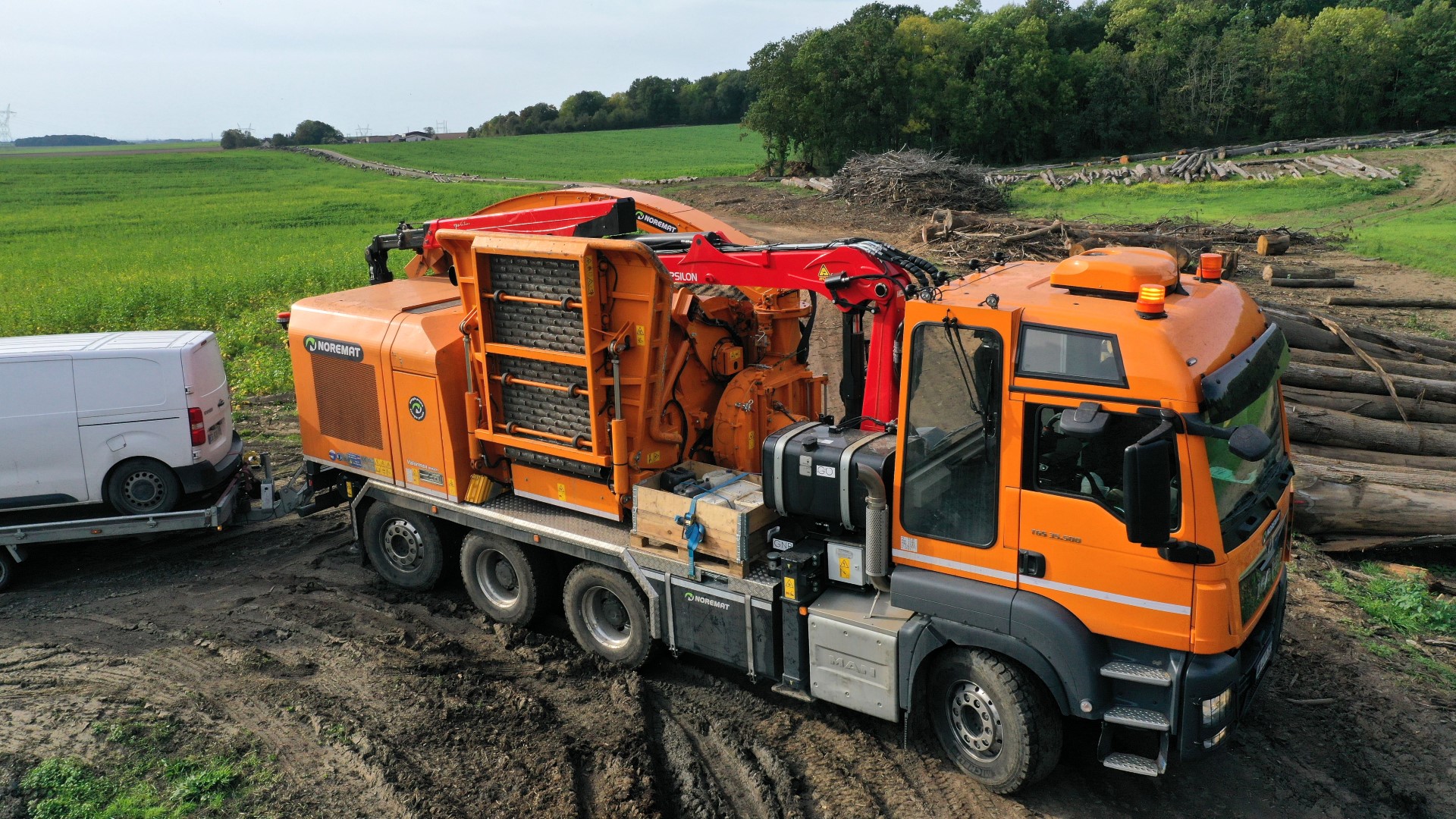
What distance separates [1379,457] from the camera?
1112 centimetres

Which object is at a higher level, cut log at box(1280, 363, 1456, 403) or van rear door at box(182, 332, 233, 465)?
van rear door at box(182, 332, 233, 465)

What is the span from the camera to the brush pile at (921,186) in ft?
99.6

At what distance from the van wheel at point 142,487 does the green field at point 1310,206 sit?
2246 cm

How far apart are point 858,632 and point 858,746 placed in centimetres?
95

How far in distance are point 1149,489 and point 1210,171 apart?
36753mm

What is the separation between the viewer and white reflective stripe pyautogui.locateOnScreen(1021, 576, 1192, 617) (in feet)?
17.3

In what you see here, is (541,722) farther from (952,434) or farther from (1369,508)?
(1369,508)

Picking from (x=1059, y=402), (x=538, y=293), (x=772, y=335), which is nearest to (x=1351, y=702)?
(x=1059, y=402)

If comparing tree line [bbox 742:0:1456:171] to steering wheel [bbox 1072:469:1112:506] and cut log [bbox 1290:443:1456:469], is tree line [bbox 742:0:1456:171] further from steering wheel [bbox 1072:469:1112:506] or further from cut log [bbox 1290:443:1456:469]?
steering wheel [bbox 1072:469:1112:506]

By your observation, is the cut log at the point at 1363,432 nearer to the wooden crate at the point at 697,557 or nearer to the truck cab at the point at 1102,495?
the truck cab at the point at 1102,495

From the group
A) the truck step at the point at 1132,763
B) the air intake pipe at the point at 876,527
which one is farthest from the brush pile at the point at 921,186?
the truck step at the point at 1132,763

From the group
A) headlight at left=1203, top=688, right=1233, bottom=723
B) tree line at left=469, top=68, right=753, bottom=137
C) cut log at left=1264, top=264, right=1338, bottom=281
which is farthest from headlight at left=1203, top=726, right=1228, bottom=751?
tree line at left=469, top=68, right=753, bottom=137

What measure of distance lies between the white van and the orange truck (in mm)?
1188

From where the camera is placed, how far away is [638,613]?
7.72 metres
